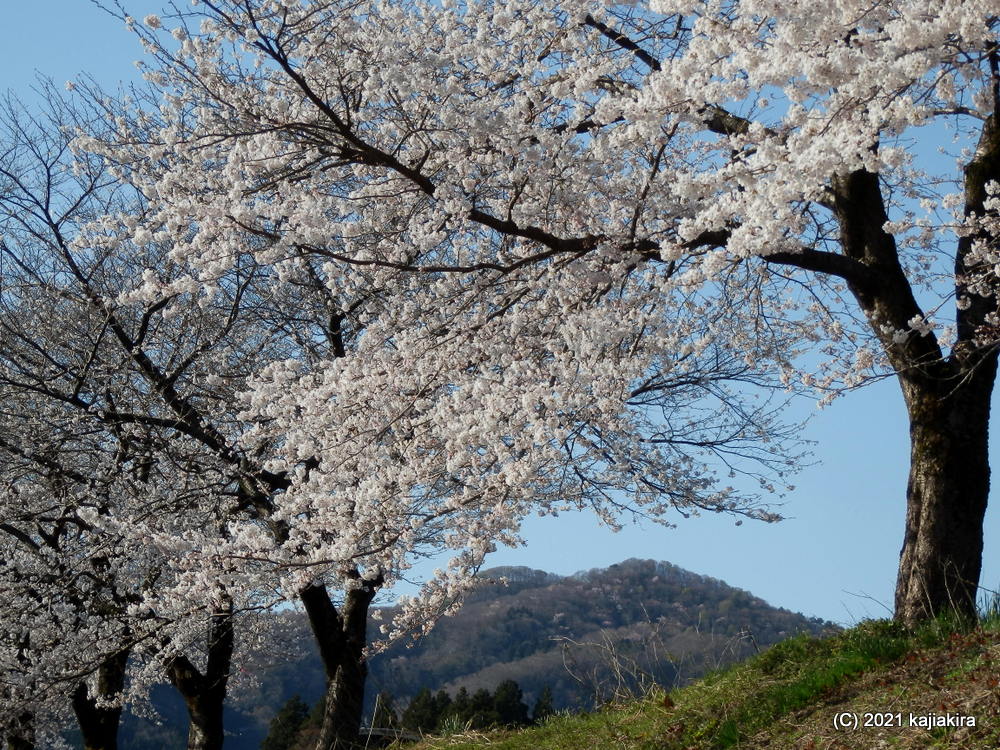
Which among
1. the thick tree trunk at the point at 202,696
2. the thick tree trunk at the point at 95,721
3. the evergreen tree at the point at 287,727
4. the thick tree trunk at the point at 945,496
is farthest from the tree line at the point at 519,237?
the evergreen tree at the point at 287,727

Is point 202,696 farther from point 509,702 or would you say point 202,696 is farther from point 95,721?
point 509,702

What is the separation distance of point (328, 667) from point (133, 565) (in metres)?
2.86

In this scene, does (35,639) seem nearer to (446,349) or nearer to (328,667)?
(328,667)

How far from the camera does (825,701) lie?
4934 millimetres

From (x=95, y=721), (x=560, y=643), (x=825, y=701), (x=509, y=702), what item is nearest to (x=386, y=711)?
(x=560, y=643)

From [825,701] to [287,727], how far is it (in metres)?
16.5

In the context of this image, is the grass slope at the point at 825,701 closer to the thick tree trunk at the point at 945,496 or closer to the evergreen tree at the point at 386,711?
the thick tree trunk at the point at 945,496

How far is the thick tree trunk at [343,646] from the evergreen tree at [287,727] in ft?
26.2

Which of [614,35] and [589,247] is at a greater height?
[614,35]

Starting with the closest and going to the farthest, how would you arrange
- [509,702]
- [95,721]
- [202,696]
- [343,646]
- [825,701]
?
[825,701], [343,646], [202,696], [95,721], [509,702]

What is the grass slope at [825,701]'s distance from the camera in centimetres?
427

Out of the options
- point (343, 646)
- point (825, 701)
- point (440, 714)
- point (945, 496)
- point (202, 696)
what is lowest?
point (825, 701)

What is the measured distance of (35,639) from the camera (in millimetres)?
11188

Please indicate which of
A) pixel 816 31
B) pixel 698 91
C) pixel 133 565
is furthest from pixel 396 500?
pixel 133 565
